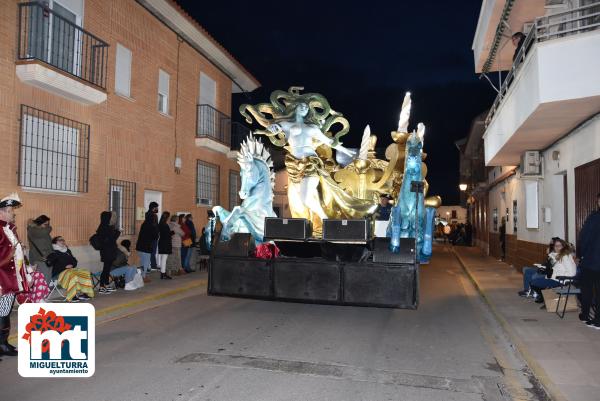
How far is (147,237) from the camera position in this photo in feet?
38.2

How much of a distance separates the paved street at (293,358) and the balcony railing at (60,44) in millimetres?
6207

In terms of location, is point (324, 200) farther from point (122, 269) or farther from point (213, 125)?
point (213, 125)

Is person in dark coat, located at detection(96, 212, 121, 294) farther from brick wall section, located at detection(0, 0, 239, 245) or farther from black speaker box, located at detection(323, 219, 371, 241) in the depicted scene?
black speaker box, located at detection(323, 219, 371, 241)

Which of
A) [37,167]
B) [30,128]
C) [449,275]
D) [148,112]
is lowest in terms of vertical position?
[449,275]

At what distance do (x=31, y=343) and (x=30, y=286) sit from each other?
1.57m

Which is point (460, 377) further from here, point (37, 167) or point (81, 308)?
point (37, 167)

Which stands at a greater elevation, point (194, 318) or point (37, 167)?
→ point (37, 167)

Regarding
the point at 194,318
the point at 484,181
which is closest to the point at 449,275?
the point at 194,318

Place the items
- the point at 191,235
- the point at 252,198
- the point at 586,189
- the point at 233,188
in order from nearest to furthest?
1. the point at 252,198
2. the point at 586,189
3. the point at 191,235
4. the point at 233,188

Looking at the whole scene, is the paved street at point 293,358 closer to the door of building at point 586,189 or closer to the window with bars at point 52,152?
the door of building at point 586,189

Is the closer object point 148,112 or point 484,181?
point 148,112

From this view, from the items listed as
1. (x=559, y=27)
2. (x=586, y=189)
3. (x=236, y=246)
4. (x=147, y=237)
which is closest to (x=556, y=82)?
(x=586, y=189)

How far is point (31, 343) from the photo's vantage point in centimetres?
465

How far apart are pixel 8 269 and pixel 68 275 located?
11.6 feet
